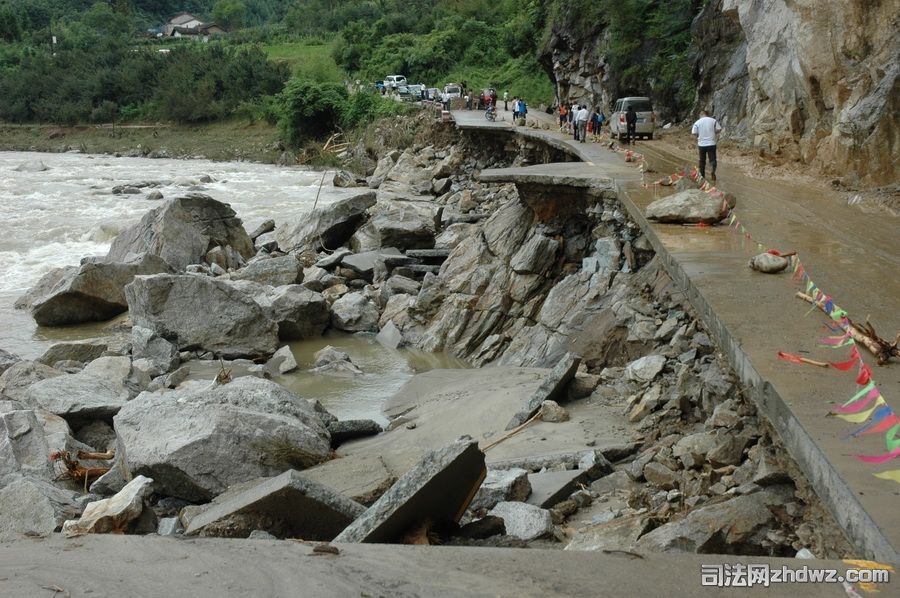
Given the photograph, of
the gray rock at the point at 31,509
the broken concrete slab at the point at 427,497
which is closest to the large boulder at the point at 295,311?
the gray rock at the point at 31,509

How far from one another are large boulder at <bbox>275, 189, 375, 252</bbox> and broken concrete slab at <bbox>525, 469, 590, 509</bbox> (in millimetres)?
14736

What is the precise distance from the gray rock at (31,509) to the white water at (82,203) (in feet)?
29.4

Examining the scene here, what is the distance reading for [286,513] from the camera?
574cm

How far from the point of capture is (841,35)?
634 inches

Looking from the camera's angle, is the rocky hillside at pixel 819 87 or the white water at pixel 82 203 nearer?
the rocky hillside at pixel 819 87

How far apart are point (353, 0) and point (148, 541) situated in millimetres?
93635

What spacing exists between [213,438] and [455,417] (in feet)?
9.71

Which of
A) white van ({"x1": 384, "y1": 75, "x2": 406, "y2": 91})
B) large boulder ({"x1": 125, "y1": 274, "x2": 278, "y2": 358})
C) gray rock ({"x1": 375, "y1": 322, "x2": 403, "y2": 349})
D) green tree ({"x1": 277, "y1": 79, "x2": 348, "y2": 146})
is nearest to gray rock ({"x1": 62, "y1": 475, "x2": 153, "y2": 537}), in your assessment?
large boulder ({"x1": 125, "y1": 274, "x2": 278, "y2": 358})

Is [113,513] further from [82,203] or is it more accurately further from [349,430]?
[82,203]

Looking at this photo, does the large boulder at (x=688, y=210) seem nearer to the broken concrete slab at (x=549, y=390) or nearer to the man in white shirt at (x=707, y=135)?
the broken concrete slab at (x=549, y=390)

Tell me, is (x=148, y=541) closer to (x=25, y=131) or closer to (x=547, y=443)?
(x=547, y=443)

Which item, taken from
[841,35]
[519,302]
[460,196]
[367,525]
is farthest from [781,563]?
[460,196]

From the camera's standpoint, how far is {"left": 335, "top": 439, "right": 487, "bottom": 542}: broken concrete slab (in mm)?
5113

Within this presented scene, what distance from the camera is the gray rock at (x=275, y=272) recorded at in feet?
58.5
